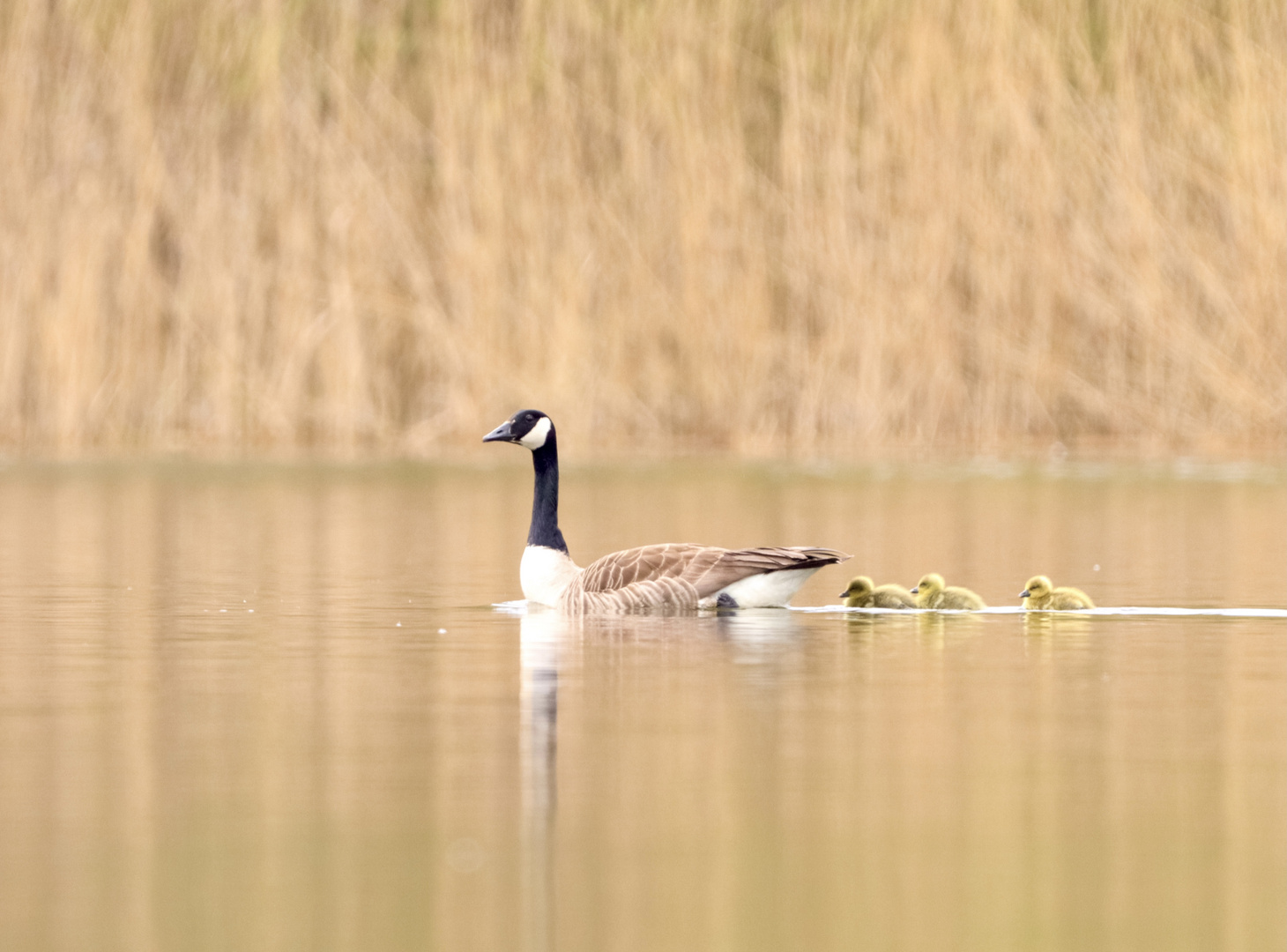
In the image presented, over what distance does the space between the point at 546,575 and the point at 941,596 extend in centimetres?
153

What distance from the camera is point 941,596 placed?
28.2ft

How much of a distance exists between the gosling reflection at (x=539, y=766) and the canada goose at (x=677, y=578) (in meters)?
0.38

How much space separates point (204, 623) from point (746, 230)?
32.8ft

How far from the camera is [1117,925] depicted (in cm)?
367

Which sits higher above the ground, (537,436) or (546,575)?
(537,436)

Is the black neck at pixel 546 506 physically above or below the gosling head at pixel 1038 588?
above

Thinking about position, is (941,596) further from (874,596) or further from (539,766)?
(539,766)

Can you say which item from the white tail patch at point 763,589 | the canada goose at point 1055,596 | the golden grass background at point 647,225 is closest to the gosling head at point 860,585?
the white tail patch at point 763,589

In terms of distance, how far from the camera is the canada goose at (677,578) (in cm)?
851

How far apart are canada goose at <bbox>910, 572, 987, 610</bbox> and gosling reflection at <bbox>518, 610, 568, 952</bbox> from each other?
4.48 feet

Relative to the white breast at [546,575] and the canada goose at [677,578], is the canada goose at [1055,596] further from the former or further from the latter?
the white breast at [546,575]

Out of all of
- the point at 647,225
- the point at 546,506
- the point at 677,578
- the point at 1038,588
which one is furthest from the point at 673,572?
the point at 647,225

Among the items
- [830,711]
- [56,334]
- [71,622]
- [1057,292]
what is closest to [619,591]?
[71,622]

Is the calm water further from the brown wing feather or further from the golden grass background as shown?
the golden grass background
